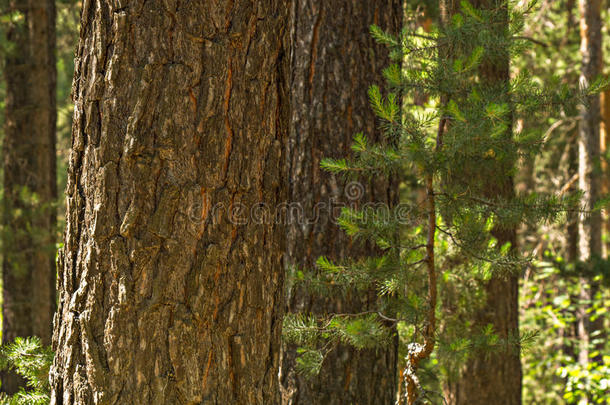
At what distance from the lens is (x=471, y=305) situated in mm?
4812

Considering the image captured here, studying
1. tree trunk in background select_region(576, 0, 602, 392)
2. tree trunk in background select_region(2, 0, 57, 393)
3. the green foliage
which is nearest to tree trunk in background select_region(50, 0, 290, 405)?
the green foliage

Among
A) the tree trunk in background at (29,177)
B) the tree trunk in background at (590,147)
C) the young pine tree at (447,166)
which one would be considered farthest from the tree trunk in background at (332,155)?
the tree trunk in background at (590,147)

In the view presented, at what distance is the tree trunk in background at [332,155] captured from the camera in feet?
12.3

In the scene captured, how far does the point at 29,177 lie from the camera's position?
7.32m

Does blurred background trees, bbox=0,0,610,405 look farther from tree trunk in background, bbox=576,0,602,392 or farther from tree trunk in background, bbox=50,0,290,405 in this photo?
tree trunk in background, bbox=50,0,290,405

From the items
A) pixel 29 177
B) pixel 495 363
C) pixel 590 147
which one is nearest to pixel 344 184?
pixel 495 363

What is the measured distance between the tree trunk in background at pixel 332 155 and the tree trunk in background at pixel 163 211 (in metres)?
1.76

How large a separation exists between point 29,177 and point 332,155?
4.93 metres

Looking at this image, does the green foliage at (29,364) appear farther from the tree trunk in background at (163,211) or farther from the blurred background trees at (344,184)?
the tree trunk in background at (163,211)

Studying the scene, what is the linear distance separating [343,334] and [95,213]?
5.31ft

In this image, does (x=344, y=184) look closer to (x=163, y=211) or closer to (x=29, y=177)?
(x=163, y=211)

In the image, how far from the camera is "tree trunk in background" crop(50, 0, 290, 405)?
1918 millimetres

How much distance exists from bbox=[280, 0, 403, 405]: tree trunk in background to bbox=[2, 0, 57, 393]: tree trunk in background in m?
4.13

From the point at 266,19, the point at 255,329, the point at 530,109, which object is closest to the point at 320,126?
the point at 530,109
